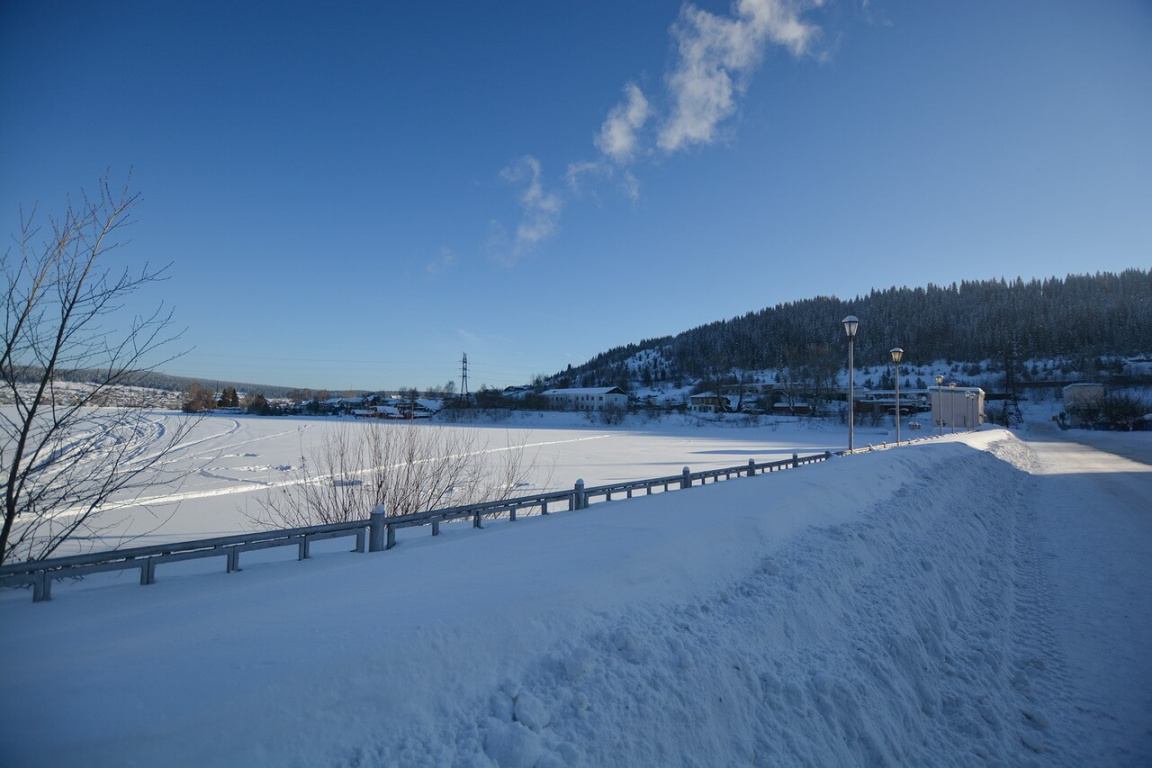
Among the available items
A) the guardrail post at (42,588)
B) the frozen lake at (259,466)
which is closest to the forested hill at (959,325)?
the frozen lake at (259,466)

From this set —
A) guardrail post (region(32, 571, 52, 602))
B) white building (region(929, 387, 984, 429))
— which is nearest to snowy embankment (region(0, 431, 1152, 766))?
guardrail post (region(32, 571, 52, 602))

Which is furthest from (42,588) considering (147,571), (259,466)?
(259,466)

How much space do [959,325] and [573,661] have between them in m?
151

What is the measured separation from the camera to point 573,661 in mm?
3830

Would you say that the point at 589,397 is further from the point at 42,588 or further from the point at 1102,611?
the point at 42,588

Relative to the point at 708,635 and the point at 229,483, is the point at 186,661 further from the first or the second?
the point at 229,483

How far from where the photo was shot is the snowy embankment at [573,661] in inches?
122

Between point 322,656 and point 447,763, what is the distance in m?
1.20

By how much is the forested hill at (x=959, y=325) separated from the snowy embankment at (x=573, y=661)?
282 feet

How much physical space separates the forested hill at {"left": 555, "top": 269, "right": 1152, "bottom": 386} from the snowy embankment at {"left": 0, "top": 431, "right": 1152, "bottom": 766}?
86091 mm

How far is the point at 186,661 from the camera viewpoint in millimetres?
3602

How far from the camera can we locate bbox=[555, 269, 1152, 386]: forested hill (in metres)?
108

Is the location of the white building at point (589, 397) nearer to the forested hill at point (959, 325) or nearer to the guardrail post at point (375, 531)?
the forested hill at point (959, 325)

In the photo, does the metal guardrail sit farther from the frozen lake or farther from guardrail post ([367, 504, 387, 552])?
the frozen lake
